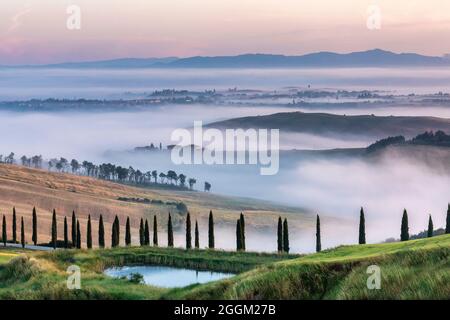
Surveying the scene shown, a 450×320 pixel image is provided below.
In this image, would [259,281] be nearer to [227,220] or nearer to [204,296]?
[204,296]

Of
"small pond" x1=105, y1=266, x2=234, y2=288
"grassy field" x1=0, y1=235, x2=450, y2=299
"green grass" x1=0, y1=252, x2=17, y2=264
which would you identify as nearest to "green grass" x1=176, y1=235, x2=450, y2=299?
"grassy field" x1=0, y1=235, x2=450, y2=299

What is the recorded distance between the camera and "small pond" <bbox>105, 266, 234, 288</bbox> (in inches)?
1801

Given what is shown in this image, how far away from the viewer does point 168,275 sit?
49.2m

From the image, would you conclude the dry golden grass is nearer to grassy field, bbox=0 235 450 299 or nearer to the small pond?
the small pond

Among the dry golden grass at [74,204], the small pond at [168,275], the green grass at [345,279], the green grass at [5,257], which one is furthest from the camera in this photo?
the dry golden grass at [74,204]

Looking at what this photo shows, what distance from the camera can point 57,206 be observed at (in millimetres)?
176000

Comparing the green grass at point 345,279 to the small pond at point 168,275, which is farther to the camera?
the small pond at point 168,275

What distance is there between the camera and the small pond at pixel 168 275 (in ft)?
150

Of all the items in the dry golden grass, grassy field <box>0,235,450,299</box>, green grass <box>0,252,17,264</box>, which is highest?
grassy field <box>0,235,450,299</box>

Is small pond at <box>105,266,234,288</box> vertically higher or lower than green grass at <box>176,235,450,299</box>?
lower

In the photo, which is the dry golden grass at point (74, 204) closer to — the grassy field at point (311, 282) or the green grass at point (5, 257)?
the green grass at point (5, 257)

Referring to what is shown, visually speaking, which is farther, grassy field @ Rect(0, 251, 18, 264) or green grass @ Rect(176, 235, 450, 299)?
grassy field @ Rect(0, 251, 18, 264)

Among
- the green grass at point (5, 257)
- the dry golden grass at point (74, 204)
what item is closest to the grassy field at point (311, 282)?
the green grass at point (5, 257)
